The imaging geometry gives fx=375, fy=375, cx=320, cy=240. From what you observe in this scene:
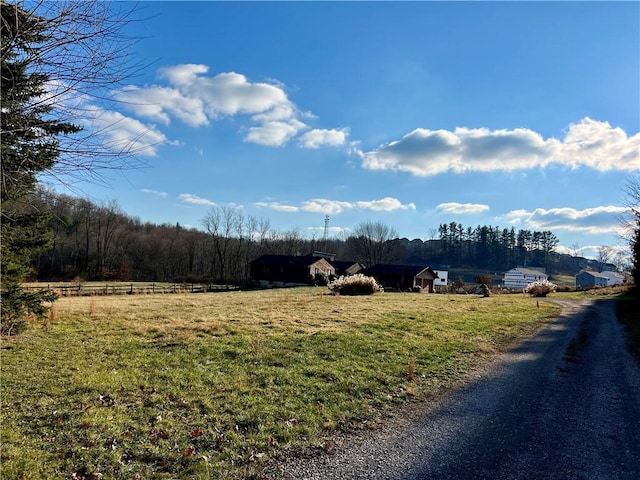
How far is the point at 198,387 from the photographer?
6.61 meters

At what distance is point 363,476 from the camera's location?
4223 mm

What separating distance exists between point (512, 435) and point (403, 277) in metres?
45.0

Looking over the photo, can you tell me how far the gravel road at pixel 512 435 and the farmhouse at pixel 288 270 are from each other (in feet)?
137

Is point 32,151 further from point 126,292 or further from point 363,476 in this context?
point 126,292

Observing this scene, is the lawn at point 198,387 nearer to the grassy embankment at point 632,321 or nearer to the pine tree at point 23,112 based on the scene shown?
the pine tree at point 23,112

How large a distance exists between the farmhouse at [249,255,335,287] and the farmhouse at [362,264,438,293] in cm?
715

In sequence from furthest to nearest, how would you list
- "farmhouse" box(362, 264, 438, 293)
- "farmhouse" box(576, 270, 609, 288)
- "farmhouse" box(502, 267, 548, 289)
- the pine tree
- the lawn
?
"farmhouse" box(502, 267, 548, 289)
"farmhouse" box(576, 270, 609, 288)
"farmhouse" box(362, 264, 438, 293)
the lawn
the pine tree

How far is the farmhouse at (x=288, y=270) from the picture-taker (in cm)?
5066

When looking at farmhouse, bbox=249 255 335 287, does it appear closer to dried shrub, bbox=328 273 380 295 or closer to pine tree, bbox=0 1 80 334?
dried shrub, bbox=328 273 380 295

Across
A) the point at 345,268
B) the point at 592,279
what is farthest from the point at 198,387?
the point at 592,279

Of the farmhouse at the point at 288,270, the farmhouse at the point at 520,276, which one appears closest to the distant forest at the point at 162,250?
the farmhouse at the point at 288,270

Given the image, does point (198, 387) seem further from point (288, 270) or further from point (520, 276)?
point (520, 276)

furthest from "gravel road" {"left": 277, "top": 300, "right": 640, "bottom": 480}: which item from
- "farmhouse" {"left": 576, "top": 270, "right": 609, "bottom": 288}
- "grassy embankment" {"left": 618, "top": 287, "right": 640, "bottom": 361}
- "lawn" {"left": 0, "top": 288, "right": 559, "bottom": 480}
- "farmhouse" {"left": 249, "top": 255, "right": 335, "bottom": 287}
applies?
"farmhouse" {"left": 576, "top": 270, "right": 609, "bottom": 288}

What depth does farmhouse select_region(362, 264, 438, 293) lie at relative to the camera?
160 feet
